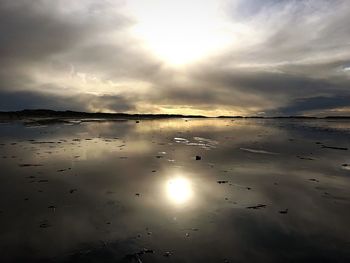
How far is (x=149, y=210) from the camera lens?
31.8 ft

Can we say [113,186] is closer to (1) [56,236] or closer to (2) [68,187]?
(2) [68,187]

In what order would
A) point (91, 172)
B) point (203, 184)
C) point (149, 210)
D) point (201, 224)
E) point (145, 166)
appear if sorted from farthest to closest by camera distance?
point (145, 166) < point (91, 172) < point (203, 184) < point (149, 210) < point (201, 224)

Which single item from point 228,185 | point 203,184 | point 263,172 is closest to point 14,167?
point 203,184

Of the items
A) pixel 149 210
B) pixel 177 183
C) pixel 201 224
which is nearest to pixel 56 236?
pixel 149 210

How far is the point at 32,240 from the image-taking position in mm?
7430

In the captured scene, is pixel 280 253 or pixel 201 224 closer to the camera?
pixel 280 253

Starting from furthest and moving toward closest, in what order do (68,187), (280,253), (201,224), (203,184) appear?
(203,184)
(68,187)
(201,224)
(280,253)

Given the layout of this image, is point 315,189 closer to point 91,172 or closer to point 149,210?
point 149,210

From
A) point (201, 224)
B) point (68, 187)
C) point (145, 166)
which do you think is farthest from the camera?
point (145, 166)

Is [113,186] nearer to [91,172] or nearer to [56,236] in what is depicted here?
[91,172]

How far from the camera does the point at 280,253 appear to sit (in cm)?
699

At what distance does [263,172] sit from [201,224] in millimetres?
8609

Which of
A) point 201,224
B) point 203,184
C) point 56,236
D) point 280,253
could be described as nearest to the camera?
point 280,253

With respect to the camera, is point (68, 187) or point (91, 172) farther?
point (91, 172)
